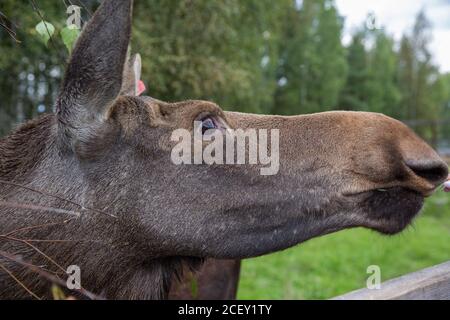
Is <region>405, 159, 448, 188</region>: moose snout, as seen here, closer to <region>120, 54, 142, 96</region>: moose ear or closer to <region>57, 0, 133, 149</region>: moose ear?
<region>57, 0, 133, 149</region>: moose ear

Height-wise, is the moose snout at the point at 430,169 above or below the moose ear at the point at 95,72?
below

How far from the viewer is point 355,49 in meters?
49.5

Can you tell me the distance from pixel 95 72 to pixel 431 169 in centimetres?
164

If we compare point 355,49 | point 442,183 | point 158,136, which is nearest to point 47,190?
point 158,136

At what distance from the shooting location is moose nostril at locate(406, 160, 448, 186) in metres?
2.38

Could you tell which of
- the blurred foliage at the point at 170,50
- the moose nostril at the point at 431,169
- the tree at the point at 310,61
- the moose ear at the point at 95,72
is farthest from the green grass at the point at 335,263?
the tree at the point at 310,61

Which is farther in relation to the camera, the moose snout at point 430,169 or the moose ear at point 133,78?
the moose ear at point 133,78

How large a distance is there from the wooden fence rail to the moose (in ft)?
1.01

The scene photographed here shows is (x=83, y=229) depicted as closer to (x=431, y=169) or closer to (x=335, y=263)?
(x=431, y=169)

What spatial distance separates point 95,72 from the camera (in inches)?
92.5

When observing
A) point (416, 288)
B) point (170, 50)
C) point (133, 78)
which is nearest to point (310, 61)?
point (170, 50)

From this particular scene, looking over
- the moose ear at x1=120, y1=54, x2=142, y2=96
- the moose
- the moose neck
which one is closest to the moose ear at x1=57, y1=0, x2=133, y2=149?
the moose

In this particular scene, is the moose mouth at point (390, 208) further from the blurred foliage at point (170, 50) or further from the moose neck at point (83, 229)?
the blurred foliage at point (170, 50)

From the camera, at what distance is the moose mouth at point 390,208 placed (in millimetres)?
2504
